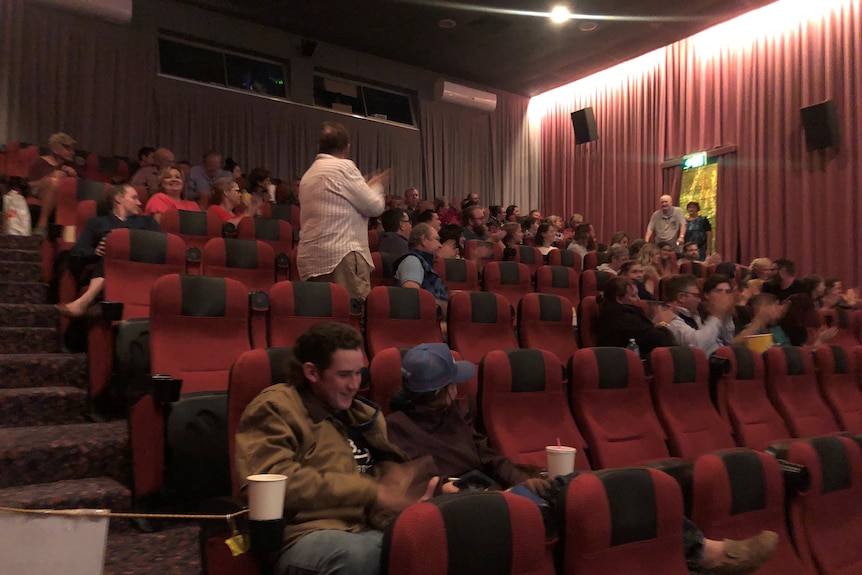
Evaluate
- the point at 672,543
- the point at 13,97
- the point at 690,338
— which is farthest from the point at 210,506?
the point at 13,97

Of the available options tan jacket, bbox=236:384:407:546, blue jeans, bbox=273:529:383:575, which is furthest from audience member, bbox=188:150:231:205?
blue jeans, bbox=273:529:383:575

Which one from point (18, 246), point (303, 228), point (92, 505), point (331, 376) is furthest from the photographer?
point (18, 246)

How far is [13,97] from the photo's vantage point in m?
6.36

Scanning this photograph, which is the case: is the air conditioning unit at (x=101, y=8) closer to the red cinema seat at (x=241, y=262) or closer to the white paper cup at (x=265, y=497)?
the red cinema seat at (x=241, y=262)

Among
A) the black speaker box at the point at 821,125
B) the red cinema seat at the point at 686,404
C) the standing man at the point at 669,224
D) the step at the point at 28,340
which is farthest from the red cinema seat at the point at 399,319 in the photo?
→ the black speaker box at the point at 821,125

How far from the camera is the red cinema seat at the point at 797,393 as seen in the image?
300 cm

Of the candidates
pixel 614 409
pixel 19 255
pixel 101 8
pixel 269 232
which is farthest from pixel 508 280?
pixel 101 8

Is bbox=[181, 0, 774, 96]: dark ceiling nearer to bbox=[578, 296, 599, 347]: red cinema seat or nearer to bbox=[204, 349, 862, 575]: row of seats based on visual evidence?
bbox=[578, 296, 599, 347]: red cinema seat

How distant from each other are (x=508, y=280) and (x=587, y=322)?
28.6 inches

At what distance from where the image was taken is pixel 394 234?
169 inches

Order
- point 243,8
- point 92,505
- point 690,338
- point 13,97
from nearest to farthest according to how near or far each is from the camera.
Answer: point 92,505 < point 690,338 < point 13,97 < point 243,8

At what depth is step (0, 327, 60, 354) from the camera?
2758 mm

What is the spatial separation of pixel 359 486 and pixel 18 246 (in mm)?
3470

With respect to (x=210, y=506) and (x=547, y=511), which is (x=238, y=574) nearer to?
(x=210, y=506)
